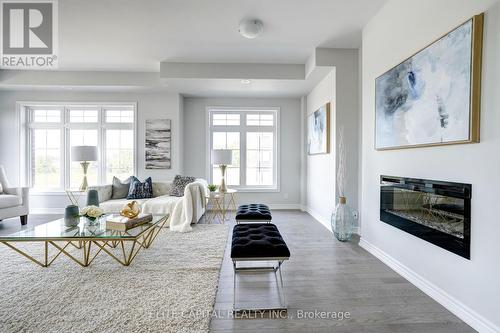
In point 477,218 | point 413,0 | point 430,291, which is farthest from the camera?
point 413,0

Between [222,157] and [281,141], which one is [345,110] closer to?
[281,141]

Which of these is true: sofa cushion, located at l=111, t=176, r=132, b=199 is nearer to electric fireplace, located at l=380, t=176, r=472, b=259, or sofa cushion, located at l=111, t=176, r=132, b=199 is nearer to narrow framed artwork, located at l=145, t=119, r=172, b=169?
narrow framed artwork, located at l=145, t=119, r=172, b=169

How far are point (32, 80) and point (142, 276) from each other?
185 inches

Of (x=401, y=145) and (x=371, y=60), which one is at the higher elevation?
(x=371, y=60)

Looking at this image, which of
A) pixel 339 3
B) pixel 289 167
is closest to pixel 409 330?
pixel 339 3

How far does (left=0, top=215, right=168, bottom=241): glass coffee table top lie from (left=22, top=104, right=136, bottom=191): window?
287 cm

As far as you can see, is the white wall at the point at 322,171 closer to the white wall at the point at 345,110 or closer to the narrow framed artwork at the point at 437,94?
the white wall at the point at 345,110

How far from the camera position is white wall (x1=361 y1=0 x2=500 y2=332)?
1595 millimetres

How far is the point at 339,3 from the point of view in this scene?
285 centimetres

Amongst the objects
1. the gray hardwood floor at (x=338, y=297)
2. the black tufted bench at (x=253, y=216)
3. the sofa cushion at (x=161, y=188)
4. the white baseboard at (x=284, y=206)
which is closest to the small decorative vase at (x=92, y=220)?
the gray hardwood floor at (x=338, y=297)

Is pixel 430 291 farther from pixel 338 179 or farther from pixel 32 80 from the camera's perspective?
pixel 32 80

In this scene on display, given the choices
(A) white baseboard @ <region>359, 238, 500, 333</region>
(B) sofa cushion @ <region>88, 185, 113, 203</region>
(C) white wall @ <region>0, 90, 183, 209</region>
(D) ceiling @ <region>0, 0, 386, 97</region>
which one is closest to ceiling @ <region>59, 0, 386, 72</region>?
(D) ceiling @ <region>0, 0, 386, 97</region>

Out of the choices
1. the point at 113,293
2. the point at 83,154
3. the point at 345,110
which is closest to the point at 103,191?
the point at 83,154

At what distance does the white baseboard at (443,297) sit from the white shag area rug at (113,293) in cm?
175
